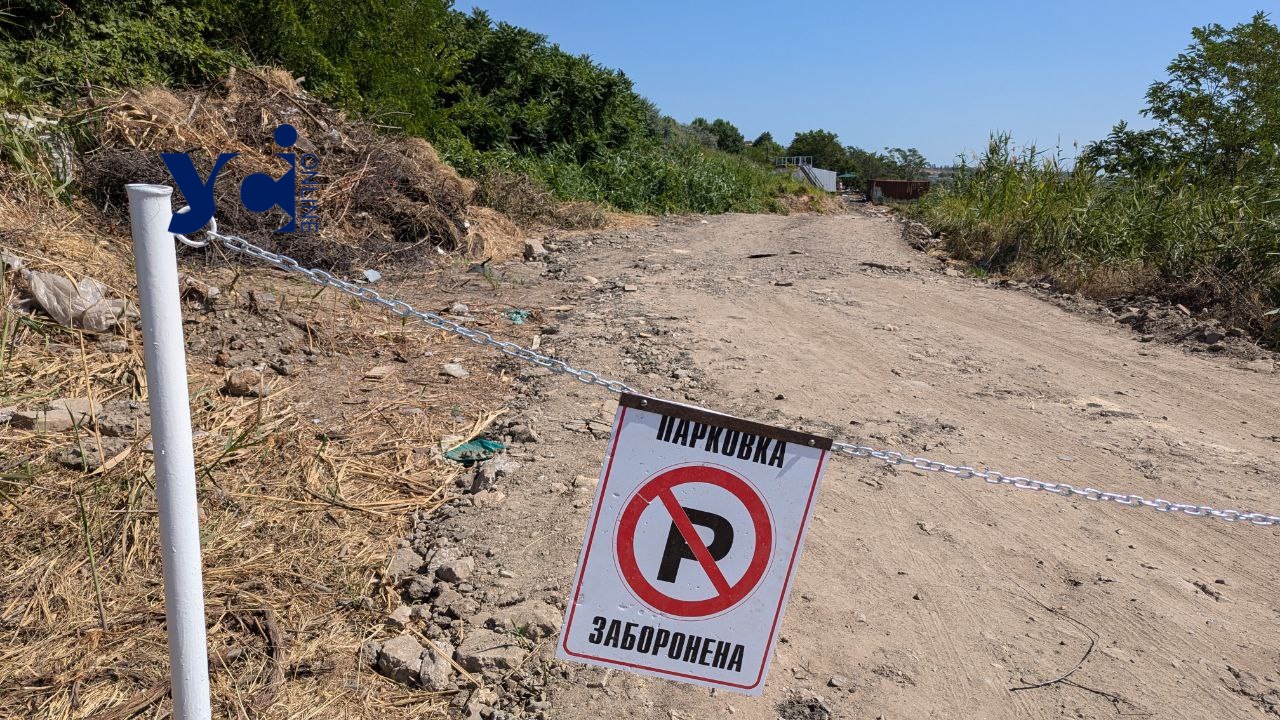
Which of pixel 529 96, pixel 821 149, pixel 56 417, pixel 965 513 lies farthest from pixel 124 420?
pixel 821 149

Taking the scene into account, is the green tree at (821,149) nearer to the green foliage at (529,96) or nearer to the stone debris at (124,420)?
the green foliage at (529,96)

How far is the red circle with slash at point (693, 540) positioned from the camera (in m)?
1.93

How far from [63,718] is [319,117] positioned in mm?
8555

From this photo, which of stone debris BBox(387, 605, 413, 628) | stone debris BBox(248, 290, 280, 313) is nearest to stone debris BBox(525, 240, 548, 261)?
stone debris BBox(248, 290, 280, 313)

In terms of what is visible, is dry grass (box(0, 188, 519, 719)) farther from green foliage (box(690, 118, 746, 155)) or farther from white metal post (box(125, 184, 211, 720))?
green foliage (box(690, 118, 746, 155))

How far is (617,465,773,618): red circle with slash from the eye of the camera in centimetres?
193

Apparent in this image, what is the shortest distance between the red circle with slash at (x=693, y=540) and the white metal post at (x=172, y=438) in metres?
0.90

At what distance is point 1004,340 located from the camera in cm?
712

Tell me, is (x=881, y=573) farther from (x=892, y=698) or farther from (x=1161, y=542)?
(x=1161, y=542)

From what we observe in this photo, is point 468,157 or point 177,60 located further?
point 468,157

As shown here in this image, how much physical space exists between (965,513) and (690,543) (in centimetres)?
232

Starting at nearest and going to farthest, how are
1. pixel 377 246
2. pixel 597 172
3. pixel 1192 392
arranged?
1. pixel 1192 392
2. pixel 377 246
3. pixel 597 172

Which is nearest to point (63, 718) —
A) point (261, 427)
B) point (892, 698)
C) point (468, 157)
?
point (261, 427)

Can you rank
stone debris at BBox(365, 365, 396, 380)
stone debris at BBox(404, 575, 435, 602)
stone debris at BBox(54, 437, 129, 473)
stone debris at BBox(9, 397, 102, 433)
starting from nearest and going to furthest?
1. stone debris at BBox(404, 575, 435, 602)
2. stone debris at BBox(54, 437, 129, 473)
3. stone debris at BBox(9, 397, 102, 433)
4. stone debris at BBox(365, 365, 396, 380)
